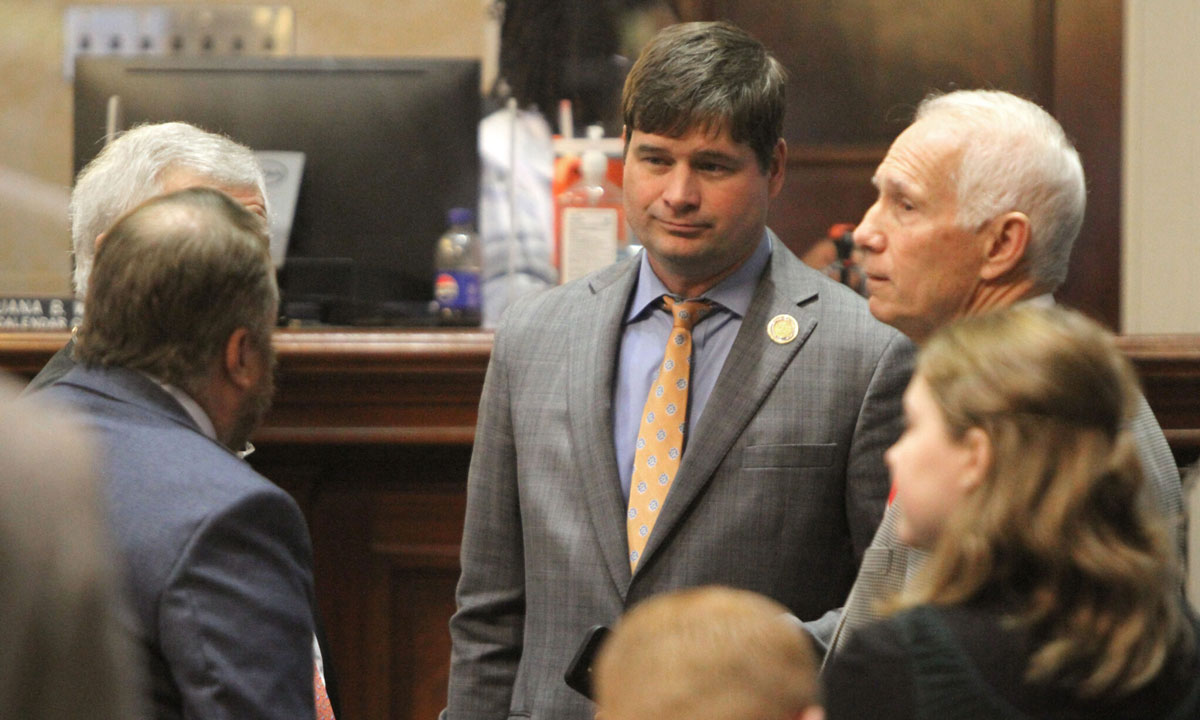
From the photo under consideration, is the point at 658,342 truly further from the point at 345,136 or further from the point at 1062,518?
the point at 345,136

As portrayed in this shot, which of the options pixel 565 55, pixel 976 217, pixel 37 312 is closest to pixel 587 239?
pixel 976 217

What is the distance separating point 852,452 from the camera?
1.79 metres

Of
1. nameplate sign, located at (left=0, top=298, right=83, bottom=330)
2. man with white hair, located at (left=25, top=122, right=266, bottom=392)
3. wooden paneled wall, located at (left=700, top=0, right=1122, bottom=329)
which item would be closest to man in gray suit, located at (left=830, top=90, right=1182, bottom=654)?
man with white hair, located at (left=25, top=122, right=266, bottom=392)

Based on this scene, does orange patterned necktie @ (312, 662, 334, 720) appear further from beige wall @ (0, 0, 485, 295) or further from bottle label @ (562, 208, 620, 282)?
beige wall @ (0, 0, 485, 295)

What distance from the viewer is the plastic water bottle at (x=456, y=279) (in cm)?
289

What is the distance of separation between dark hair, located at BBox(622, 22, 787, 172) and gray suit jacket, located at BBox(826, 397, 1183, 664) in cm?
61

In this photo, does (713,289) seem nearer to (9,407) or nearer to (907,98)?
(9,407)

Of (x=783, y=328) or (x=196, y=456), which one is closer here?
(x=196, y=456)

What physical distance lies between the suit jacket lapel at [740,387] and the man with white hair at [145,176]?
2.50 ft

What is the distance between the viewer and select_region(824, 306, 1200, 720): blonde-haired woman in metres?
1.07

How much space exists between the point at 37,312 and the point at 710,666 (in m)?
→ 2.31

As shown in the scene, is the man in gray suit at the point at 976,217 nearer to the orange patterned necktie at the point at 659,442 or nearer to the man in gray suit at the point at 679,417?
the man in gray suit at the point at 679,417

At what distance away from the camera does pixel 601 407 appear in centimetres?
184

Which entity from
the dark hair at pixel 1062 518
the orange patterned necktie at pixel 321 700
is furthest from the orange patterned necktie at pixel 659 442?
the dark hair at pixel 1062 518
